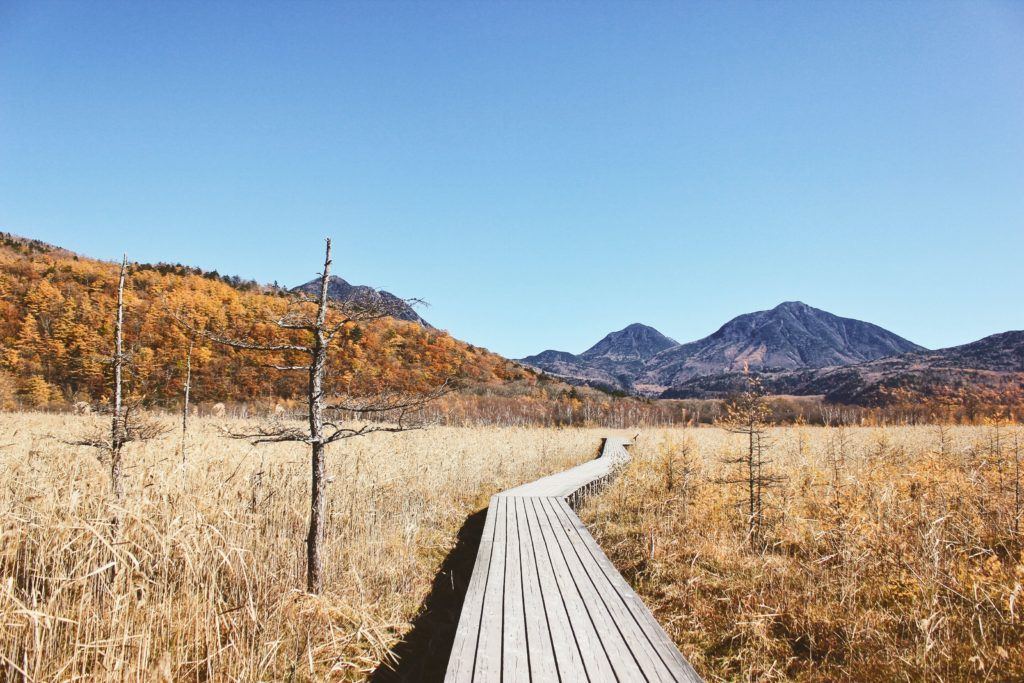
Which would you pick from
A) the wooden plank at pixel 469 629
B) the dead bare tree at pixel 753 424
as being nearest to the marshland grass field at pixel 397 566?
the dead bare tree at pixel 753 424

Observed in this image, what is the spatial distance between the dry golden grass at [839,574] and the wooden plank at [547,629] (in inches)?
59.0

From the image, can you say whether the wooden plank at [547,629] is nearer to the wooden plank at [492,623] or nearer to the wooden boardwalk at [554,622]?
the wooden boardwalk at [554,622]

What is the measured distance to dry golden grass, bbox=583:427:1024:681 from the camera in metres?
4.10

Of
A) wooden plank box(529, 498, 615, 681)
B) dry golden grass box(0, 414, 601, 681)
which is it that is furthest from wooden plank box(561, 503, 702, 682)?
dry golden grass box(0, 414, 601, 681)

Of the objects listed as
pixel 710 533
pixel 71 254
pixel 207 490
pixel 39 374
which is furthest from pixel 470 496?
pixel 71 254

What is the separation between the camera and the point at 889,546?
19.9 feet

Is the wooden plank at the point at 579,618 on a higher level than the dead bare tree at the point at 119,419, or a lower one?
lower

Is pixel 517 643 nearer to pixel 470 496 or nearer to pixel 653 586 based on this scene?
pixel 653 586

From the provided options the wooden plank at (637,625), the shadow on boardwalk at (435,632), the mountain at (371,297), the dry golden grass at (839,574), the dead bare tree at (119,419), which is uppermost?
the mountain at (371,297)

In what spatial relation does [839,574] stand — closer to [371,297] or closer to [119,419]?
A: [371,297]

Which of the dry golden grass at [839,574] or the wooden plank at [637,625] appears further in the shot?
the dry golden grass at [839,574]

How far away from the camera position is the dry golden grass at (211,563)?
3.15 meters

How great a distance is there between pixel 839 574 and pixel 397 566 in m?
5.79

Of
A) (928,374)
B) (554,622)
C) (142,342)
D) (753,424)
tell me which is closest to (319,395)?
(554,622)
